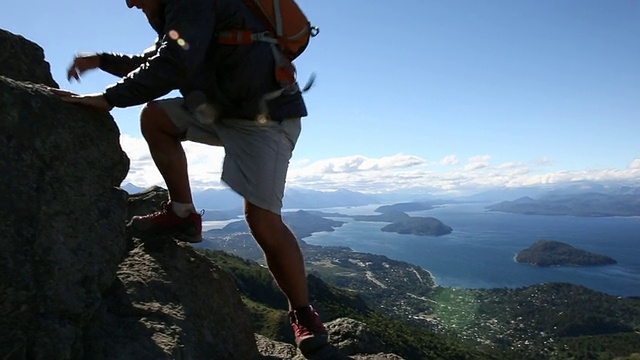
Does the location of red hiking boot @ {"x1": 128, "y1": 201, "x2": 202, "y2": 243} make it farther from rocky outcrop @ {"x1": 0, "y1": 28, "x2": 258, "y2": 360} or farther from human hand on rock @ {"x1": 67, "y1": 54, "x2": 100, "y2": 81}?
human hand on rock @ {"x1": 67, "y1": 54, "x2": 100, "y2": 81}

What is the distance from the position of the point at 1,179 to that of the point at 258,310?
67.8 m

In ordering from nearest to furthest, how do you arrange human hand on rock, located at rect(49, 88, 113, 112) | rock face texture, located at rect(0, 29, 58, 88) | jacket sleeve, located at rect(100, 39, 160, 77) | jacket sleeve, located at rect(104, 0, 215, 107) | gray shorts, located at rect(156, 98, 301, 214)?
jacket sleeve, located at rect(104, 0, 215, 107)
human hand on rock, located at rect(49, 88, 113, 112)
gray shorts, located at rect(156, 98, 301, 214)
rock face texture, located at rect(0, 29, 58, 88)
jacket sleeve, located at rect(100, 39, 160, 77)

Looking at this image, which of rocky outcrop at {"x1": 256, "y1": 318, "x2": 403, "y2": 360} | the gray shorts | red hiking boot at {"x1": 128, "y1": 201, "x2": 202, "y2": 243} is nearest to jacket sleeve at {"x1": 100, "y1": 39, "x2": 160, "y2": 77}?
the gray shorts

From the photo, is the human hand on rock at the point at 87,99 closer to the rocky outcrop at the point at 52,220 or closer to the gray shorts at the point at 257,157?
the rocky outcrop at the point at 52,220

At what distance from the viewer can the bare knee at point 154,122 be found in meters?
5.43

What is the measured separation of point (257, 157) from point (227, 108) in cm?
67

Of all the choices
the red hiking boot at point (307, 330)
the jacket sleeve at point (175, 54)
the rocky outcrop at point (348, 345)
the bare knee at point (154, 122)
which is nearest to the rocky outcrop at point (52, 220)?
the bare knee at point (154, 122)

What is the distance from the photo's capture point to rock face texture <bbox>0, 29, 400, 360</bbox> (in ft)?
12.2

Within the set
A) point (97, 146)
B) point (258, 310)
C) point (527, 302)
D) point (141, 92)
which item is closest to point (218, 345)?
point (97, 146)

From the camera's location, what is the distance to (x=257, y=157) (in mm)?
4941

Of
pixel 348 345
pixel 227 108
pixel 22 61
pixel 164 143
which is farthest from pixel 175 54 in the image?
pixel 348 345

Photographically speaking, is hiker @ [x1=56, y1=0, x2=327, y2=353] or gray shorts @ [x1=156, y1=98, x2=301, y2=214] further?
gray shorts @ [x1=156, y1=98, x2=301, y2=214]

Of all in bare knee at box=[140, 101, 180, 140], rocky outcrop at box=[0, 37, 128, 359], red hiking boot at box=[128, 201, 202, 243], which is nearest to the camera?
rocky outcrop at box=[0, 37, 128, 359]

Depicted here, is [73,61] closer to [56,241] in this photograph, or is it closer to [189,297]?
[56,241]
